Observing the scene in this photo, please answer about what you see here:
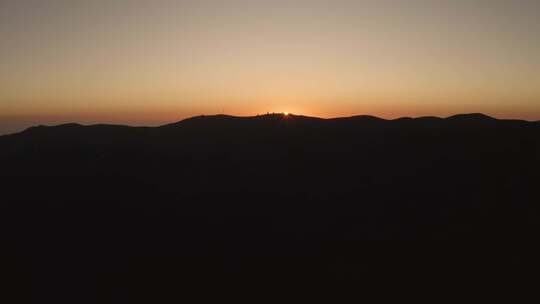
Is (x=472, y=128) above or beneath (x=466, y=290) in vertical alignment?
above

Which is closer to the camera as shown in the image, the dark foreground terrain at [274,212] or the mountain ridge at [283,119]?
the dark foreground terrain at [274,212]

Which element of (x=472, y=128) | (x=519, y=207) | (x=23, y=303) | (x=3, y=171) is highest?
(x=472, y=128)

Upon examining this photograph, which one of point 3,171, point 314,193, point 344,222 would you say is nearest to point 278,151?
point 314,193

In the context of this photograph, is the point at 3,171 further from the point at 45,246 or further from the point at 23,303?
the point at 23,303

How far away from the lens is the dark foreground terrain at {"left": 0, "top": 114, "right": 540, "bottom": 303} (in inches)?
628

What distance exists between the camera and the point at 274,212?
1948cm

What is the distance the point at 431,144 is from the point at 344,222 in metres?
8.78

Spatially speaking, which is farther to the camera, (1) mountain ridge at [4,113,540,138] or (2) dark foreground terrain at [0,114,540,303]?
(1) mountain ridge at [4,113,540,138]

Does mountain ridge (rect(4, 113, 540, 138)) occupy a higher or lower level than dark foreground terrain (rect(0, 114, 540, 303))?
higher

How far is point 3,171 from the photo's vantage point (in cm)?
2427

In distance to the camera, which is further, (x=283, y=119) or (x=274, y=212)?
(x=283, y=119)

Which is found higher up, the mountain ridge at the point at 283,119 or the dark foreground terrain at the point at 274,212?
the mountain ridge at the point at 283,119

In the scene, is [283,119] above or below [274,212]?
above

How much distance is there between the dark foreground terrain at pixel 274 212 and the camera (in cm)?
1595
